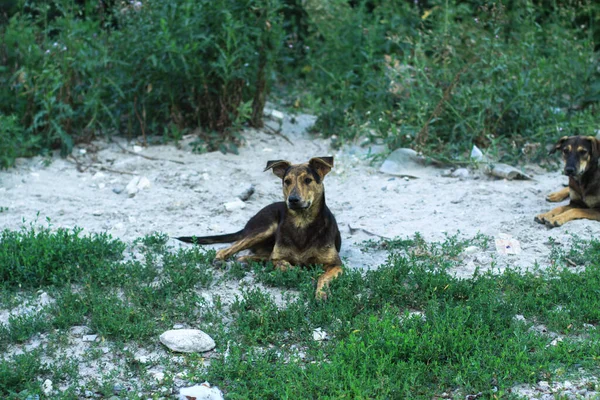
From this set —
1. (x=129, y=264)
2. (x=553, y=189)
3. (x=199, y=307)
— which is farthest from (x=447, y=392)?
(x=553, y=189)

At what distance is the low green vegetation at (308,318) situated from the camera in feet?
16.7

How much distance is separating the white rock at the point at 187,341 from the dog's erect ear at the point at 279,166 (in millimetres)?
1910

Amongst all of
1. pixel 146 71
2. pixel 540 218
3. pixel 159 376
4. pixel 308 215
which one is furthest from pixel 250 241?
pixel 146 71

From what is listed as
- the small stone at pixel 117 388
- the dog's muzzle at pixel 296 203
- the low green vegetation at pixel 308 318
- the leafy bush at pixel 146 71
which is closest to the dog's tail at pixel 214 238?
the low green vegetation at pixel 308 318

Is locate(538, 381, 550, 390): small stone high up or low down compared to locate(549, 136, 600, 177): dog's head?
down

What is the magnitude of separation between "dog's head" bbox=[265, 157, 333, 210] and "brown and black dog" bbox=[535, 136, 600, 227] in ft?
8.40

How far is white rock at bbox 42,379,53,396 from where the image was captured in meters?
5.06

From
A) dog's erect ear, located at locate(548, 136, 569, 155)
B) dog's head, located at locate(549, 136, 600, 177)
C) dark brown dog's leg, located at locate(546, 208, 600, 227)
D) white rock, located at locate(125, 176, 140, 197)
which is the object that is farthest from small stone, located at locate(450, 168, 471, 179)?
white rock, located at locate(125, 176, 140, 197)

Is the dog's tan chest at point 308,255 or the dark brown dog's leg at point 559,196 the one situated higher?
the dark brown dog's leg at point 559,196

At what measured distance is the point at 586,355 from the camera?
5266mm

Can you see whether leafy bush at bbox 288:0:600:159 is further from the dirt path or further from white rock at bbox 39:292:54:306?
white rock at bbox 39:292:54:306

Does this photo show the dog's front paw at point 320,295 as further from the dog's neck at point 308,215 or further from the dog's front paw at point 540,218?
the dog's front paw at point 540,218

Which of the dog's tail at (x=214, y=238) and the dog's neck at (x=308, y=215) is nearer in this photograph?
the dog's neck at (x=308, y=215)

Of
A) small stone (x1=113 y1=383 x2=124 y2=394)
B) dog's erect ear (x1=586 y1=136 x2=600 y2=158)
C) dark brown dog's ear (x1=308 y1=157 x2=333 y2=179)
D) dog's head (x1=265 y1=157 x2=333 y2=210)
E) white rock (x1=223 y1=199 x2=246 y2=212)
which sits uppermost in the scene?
dog's erect ear (x1=586 y1=136 x2=600 y2=158)
